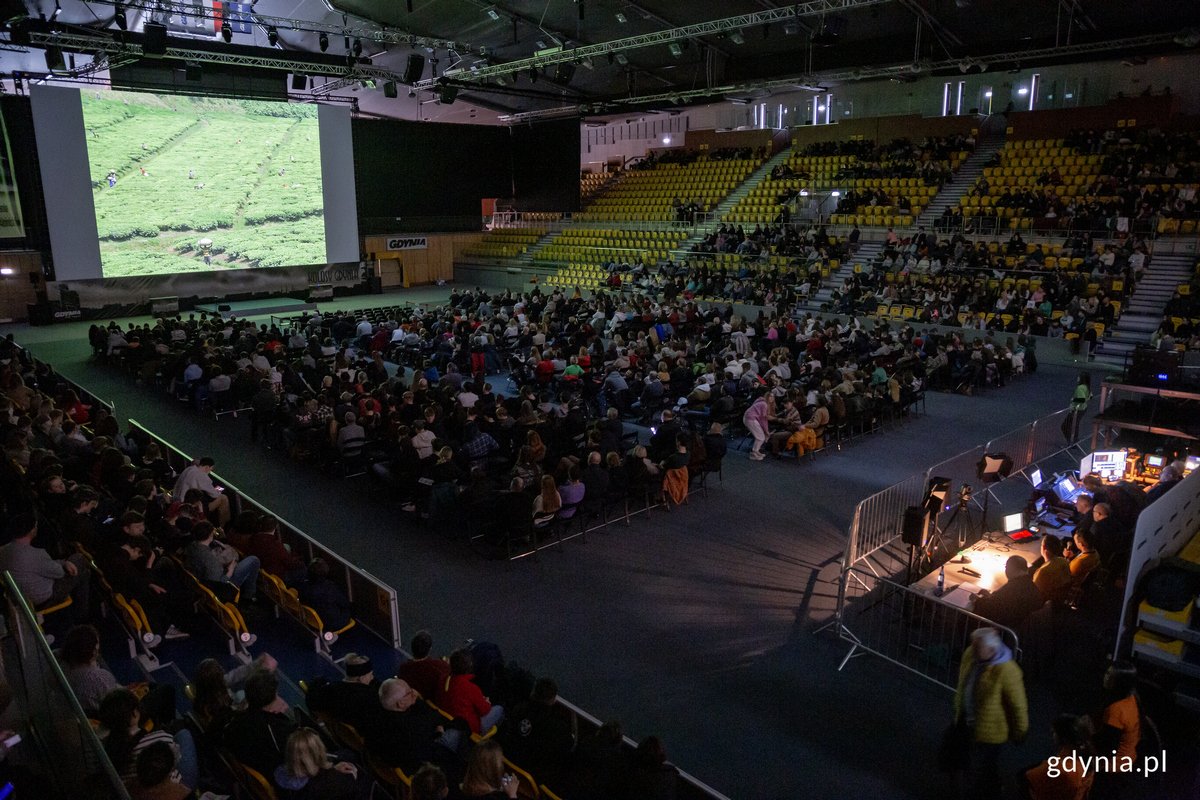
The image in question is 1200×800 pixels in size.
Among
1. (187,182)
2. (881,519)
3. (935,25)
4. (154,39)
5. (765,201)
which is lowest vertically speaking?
(881,519)

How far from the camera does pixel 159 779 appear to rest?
343cm

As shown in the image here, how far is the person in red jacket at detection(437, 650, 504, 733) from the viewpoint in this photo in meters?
4.71

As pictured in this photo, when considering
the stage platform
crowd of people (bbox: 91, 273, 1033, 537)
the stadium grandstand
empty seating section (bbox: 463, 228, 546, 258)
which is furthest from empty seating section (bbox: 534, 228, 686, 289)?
the stage platform

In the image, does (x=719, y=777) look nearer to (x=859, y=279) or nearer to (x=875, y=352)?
(x=875, y=352)

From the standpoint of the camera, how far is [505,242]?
33.5 meters

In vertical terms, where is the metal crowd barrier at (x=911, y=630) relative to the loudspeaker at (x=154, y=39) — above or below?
below

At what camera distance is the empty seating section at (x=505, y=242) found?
32.7 metres

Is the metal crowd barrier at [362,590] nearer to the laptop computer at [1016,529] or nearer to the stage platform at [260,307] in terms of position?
the laptop computer at [1016,529]

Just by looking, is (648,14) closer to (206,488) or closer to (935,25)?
(935,25)

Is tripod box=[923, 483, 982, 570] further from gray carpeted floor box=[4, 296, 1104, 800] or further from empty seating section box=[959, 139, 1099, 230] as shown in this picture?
empty seating section box=[959, 139, 1099, 230]

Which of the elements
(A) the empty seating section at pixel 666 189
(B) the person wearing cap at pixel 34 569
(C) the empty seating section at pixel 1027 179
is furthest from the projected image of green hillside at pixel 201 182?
(C) the empty seating section at pixel 1027 179

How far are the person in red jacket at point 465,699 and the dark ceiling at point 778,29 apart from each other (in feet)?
51.2

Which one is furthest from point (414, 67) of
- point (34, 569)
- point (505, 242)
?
point (34, 569)

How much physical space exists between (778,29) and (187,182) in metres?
17.4
